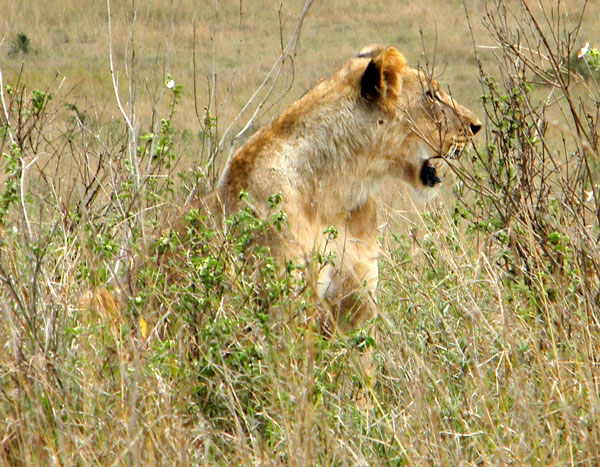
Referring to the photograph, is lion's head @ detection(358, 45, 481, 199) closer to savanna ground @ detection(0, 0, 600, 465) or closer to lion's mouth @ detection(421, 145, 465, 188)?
lion's mouth @ detection(421, 145, 465, 188)

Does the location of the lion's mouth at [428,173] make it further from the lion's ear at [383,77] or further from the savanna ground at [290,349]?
the lion's ear at [383,77]

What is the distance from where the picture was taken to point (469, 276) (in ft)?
12.3

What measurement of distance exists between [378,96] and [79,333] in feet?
5.43

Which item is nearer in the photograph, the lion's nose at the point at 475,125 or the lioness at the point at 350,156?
the lioness at the point at 350,156

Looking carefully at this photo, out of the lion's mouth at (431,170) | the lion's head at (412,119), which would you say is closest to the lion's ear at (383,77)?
the lion's head at (412,119)

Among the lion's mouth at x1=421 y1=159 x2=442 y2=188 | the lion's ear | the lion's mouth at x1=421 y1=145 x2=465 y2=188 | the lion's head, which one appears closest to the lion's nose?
the lion's head

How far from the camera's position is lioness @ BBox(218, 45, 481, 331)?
372 centimetres

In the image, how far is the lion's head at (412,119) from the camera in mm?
3881

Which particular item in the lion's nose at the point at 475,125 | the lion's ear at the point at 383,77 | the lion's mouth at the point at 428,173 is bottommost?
the lion's mouth at the point at 428,173

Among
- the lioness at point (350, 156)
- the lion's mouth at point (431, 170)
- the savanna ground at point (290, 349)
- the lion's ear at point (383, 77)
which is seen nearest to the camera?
the savanna ground at point (290, 349)

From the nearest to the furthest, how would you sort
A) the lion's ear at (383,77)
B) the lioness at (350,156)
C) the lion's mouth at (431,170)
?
the lioness at (350,156), the lion's ear at (383,77), the lion's mouth at (431,170)

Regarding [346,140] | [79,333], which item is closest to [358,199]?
[346,140]

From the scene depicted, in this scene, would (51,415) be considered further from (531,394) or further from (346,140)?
(346,140)

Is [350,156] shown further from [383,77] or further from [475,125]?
[475,125]
